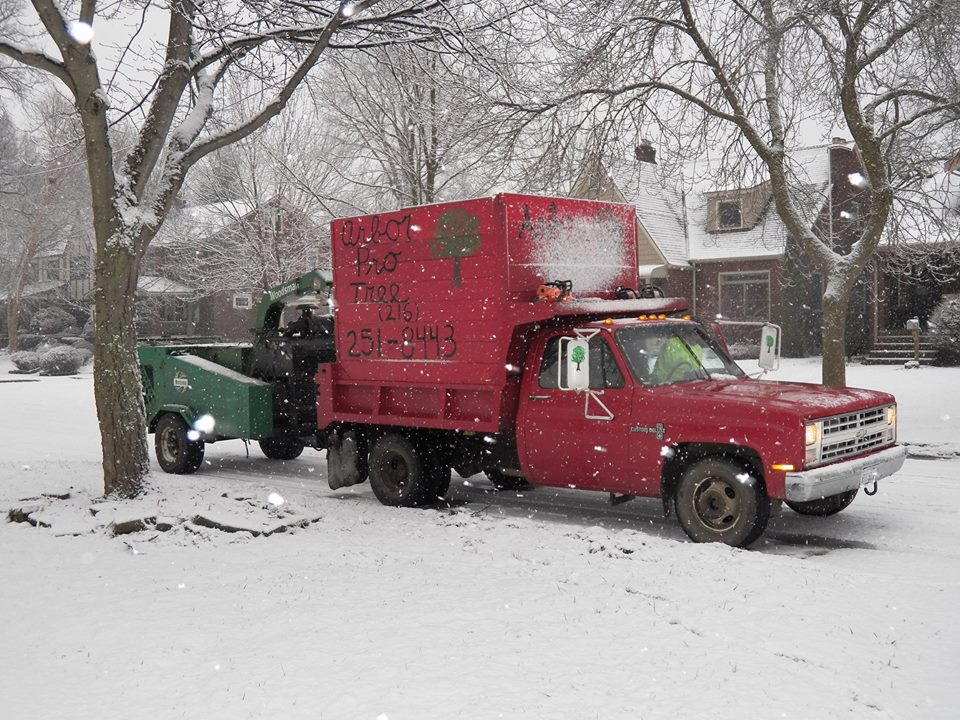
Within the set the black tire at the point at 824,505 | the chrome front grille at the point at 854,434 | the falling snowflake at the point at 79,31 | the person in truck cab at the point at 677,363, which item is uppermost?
the falling snowflake at the point at 79,31

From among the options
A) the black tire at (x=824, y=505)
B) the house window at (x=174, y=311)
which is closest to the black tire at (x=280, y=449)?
the black tire at (x=824, y=505)

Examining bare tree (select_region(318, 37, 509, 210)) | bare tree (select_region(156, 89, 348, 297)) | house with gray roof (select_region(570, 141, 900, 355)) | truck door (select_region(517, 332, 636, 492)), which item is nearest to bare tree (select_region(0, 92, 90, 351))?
bare tree (select_region(156, 89, 348, 297))

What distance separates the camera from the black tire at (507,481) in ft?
32.2

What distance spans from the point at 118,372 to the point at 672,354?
5383mm

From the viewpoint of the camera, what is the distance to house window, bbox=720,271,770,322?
33.7m

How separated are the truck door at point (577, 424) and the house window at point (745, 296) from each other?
26107mm

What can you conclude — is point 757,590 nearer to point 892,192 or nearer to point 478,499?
point 478,499

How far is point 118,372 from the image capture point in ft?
31.0

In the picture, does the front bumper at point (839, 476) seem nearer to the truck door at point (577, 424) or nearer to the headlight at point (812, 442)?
the headlight at point (812, 442)

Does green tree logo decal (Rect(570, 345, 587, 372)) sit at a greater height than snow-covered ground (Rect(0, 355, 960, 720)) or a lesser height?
greater

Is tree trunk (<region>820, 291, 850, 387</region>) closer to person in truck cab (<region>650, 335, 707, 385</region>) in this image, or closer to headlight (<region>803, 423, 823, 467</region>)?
person in truck cab (<region>650, 335, 707, 385</region>)

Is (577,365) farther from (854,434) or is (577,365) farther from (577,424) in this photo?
(854,434)

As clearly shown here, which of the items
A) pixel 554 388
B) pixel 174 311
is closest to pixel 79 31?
pixel 554 388

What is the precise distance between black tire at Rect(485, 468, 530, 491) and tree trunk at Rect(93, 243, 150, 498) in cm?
360
